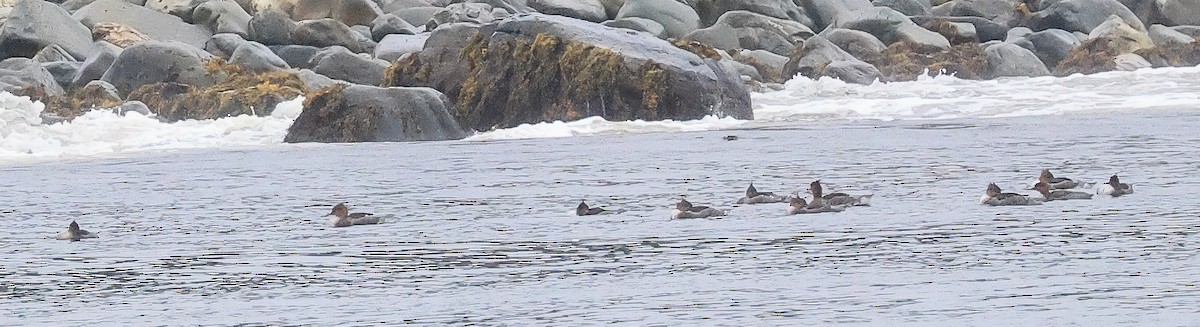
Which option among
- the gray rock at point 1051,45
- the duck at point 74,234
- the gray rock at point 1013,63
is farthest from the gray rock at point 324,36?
the duck at point 74,234

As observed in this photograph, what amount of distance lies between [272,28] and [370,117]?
11954mm

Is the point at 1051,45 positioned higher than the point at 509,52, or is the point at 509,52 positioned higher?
the point at 509,52

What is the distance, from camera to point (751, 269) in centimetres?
994

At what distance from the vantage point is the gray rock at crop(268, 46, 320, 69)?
30163 mm

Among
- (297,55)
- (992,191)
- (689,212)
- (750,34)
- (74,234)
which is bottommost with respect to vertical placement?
(297,55)

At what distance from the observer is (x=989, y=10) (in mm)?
38656

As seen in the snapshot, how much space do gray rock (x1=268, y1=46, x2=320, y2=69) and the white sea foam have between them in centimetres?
601

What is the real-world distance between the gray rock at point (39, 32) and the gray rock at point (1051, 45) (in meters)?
14.6

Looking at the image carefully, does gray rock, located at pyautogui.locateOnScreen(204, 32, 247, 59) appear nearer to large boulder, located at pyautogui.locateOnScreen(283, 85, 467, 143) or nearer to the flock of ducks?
large boulder, located at pyautogui.locateOnScreen(283, 85, 467, 143)

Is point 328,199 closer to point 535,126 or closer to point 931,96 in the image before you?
point 535,126

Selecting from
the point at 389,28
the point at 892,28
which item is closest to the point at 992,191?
the point at 389,28

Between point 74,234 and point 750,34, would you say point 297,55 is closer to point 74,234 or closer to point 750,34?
point 750,34

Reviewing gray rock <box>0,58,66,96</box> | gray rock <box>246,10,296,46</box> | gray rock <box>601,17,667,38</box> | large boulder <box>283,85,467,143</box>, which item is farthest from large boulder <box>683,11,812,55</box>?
large boulder <box>283,85,467,143</box>

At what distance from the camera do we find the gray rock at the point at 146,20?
34.3 meters
